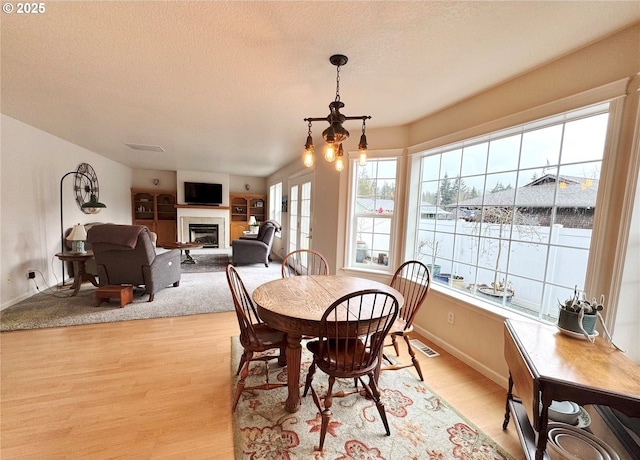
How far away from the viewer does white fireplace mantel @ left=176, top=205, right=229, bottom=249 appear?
7898 millimetres

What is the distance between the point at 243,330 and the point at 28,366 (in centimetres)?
194

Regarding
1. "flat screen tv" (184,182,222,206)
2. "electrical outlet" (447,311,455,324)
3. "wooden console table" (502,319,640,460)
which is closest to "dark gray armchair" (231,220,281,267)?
"flat screen tv" (184,182,222,206)

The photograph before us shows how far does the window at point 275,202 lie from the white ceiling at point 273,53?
4.35 m

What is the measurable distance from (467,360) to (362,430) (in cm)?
132

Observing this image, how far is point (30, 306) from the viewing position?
127 inches

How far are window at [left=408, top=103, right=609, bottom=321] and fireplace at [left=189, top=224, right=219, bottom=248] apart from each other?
709 cm

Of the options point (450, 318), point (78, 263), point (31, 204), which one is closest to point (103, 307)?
point (78, 263)

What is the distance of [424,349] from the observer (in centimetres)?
261

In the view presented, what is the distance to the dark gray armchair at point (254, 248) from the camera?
578cm

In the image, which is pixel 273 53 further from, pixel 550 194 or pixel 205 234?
pixel 205 234

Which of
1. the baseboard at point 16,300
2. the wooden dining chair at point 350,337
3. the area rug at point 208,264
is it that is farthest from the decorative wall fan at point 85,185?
the wooden dining chair at point 350,337

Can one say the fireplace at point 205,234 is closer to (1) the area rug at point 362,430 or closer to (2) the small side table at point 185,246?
(2) the small side table at point 185,246

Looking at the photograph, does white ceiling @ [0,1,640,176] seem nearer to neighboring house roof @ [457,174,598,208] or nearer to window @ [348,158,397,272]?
window @ [348,158,397,272]

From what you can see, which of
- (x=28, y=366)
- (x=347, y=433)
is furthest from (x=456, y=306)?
(x=28, y=366)
